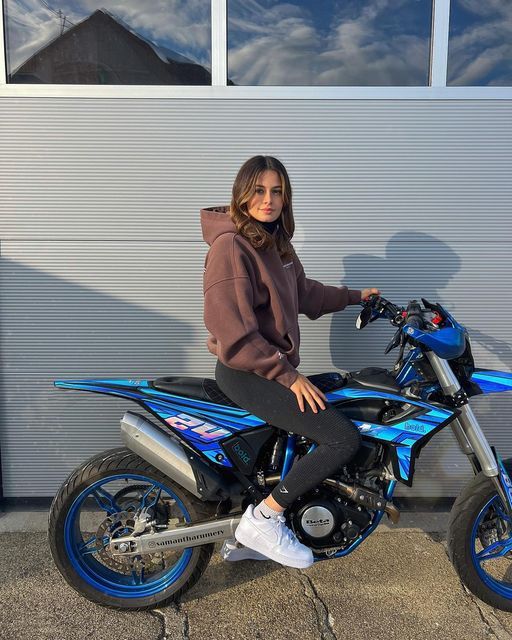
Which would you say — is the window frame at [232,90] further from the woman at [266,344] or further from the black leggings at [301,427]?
the black leggings at [301,427]

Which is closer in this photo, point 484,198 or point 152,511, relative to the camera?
point 152,511

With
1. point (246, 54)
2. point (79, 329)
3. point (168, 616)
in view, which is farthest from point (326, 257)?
point (168, 616)

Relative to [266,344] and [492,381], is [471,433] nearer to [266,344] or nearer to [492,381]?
[492,381]

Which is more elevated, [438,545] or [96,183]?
[96,183]

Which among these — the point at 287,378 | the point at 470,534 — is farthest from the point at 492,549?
the point at 287,378

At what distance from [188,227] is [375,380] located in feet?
4.81

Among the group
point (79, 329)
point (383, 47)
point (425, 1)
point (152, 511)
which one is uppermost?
point (425, 1)

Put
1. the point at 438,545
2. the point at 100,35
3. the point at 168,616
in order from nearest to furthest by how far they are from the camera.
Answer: the point at 168,616, the point at 438,545, the point at 100,35

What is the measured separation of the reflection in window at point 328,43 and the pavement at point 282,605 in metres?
2.68

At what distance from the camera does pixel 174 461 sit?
2158mm

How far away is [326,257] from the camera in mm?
3039

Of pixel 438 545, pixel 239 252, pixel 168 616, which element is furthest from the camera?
pixel 438 545

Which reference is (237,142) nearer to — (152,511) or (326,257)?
(326,257)

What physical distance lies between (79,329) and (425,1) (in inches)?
111
